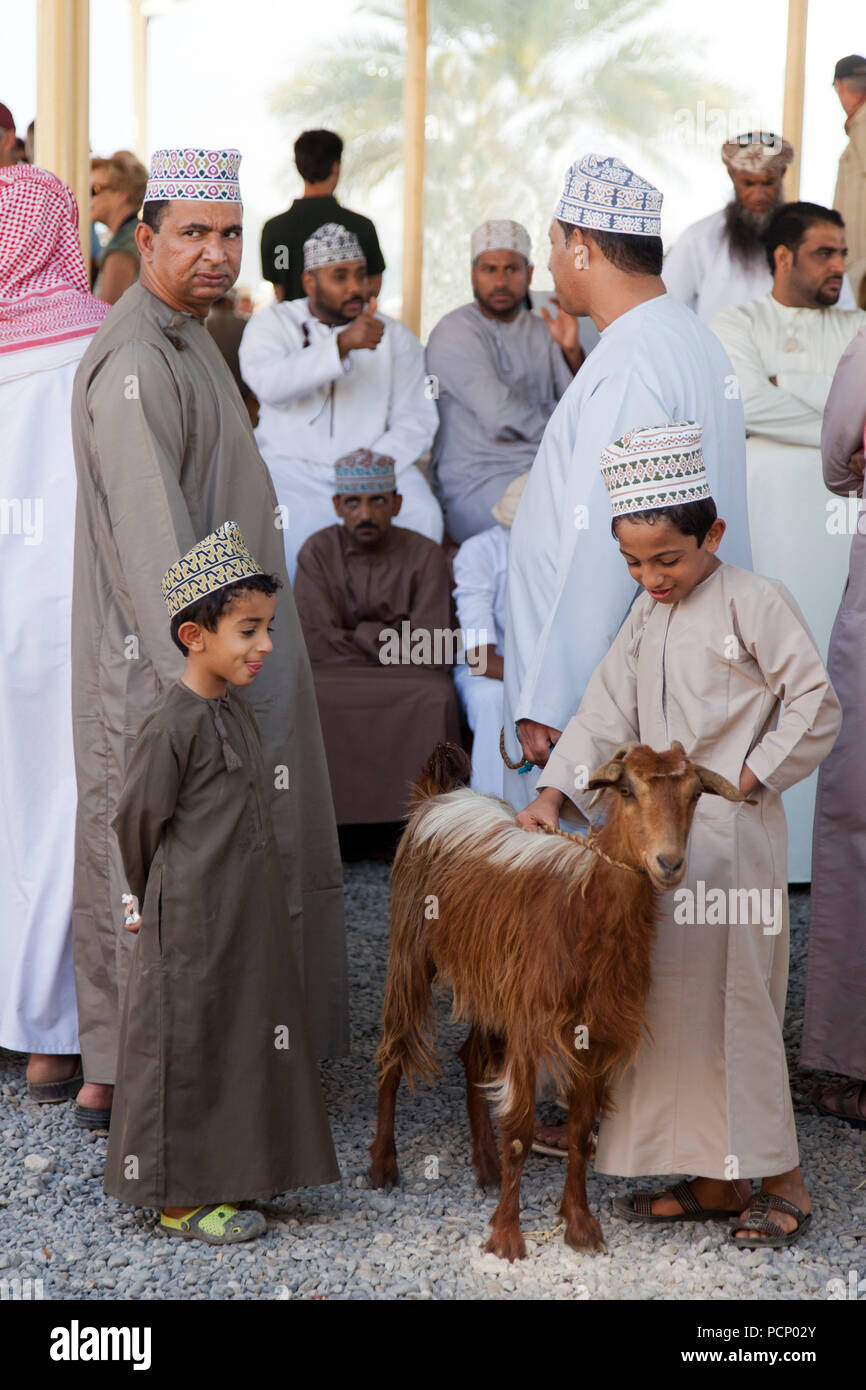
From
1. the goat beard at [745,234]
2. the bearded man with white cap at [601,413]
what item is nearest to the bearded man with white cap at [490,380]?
the goat beard at [745,234]

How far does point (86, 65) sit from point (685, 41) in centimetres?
547

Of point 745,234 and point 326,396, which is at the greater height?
point 745,234

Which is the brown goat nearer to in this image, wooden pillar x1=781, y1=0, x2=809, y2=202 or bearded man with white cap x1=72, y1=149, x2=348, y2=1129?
bearded man with white cap x1=72, y1=149, x2=348, y2=1129

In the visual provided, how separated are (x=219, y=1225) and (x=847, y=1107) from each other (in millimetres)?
2004

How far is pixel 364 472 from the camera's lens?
7.26m

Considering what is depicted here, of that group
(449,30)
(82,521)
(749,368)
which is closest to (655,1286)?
(82,521)

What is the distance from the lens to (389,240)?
10.8m

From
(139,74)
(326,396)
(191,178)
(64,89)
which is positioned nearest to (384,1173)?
(191,178)

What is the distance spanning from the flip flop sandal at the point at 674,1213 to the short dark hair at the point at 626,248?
8.04ft

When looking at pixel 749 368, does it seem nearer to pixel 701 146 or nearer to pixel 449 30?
pixel 701 146

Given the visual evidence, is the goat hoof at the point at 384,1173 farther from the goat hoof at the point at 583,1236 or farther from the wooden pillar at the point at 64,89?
the wooden pillar at the point at 64,89

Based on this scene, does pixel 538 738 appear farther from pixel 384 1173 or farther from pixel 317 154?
pixel 317 154

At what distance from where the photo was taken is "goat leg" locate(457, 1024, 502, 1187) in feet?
13.1

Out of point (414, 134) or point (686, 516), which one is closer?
point (686, 516)
